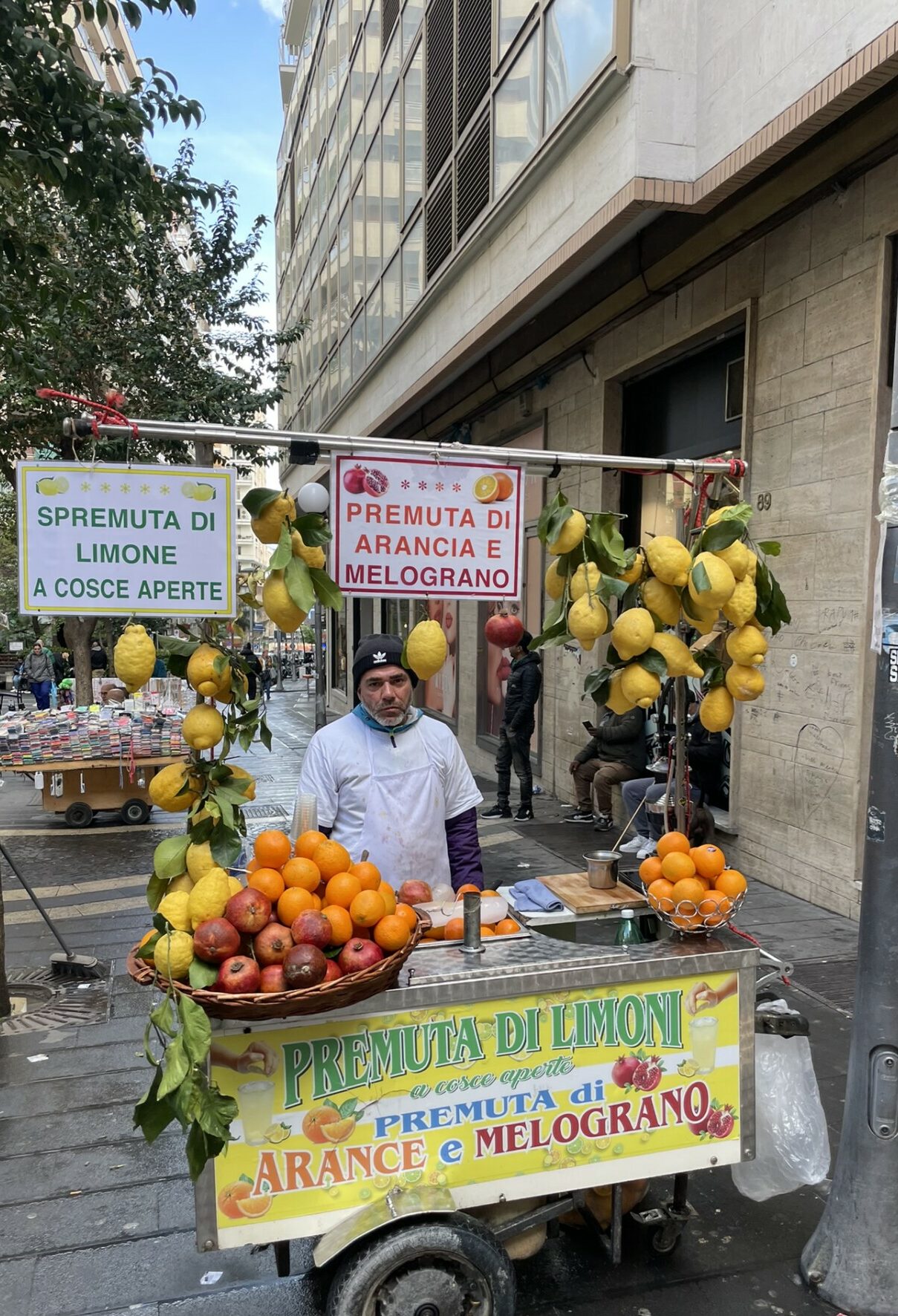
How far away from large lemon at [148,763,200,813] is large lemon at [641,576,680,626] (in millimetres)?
1500

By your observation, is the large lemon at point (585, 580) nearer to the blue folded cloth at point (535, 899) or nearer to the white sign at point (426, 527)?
the white sign at point (426, 527)

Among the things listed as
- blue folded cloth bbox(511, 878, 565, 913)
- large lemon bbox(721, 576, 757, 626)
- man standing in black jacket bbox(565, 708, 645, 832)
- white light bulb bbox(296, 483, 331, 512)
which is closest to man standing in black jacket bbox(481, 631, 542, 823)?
man standing in black jacket bbox(565, 708, 645, 832)

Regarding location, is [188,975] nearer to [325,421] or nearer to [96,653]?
[96,653]

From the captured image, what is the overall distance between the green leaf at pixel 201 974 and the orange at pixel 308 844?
43 cm

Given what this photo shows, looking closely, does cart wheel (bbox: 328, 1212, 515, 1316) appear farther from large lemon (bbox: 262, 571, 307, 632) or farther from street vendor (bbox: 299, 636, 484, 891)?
large lemon (bbox: 262, 571, 307, 632)

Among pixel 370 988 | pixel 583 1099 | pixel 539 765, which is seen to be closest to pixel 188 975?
pixel 370 988

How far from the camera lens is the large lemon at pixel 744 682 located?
9.47 feet

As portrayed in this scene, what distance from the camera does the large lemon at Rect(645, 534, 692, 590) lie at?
2742 mm

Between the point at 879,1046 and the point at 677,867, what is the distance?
0.76 meters

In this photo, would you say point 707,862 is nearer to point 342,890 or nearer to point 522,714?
point 342,890

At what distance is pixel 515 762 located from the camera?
9.36 meters

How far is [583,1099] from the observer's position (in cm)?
255

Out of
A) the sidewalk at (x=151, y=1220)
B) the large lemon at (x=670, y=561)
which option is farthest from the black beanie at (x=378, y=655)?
the sidewalk at (x=151, y=1220)

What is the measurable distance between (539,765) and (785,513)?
203 inches
